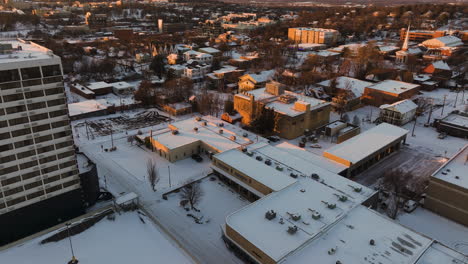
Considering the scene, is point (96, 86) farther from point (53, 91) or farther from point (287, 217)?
point (287, 217)

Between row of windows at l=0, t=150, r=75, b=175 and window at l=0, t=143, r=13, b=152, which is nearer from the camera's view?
window at l=0, t=143, r=13, b=152

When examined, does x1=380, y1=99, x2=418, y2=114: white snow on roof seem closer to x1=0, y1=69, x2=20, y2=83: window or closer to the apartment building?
x1=0, y1=69, x2=20, y2=83: window

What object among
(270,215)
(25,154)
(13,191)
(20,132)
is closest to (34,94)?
(20,132)

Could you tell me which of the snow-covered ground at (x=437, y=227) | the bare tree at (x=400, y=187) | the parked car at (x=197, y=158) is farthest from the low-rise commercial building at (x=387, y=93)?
the parked car at (x=197, y=158)

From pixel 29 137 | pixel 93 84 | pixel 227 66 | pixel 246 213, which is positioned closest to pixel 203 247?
pixel 246 213

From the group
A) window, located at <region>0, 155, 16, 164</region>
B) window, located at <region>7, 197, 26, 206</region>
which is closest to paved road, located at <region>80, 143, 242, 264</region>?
window, located at <region>7, 197, 26, 206</region>

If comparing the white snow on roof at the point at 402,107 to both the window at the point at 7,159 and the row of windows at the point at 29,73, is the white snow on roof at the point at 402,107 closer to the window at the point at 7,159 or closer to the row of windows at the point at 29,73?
the row of windows at the point at 29,73
